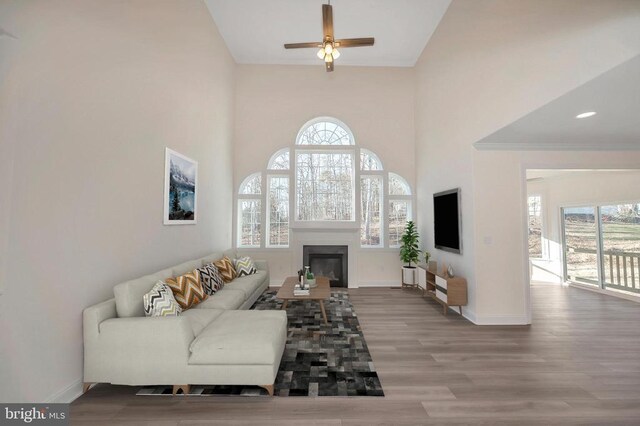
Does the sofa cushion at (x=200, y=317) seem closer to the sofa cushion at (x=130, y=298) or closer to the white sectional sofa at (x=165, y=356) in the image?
the white sectional sofa at (x=165, y=356)

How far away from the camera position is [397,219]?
6555mm

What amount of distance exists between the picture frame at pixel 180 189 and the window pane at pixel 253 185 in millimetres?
2133

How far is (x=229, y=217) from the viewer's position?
6.18 m

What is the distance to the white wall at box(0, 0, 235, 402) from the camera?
1.82 meters

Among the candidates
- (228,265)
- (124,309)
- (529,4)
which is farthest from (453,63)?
(124,309)

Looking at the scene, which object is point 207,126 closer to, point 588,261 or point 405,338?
point 405,338

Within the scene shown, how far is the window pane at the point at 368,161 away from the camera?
655 cm

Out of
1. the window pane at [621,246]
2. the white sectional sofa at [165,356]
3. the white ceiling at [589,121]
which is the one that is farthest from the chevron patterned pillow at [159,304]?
the window pane at [621,246]

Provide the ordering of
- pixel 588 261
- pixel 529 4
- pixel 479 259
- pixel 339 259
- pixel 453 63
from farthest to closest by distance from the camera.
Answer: pixel 339 259 → pixel 588 261 → pixel 453 63 → pixel 479 259 → pixel 529 4

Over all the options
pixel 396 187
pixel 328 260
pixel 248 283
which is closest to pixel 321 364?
pixel 248 283

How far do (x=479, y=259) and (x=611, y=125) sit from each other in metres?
2.19

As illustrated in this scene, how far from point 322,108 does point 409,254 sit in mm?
4042

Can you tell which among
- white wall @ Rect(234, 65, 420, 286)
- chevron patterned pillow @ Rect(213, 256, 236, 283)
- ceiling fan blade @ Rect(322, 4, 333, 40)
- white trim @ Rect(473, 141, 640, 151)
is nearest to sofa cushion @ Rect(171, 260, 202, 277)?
chevron patterned pillow @ Rect(213, 256, 236, 283)

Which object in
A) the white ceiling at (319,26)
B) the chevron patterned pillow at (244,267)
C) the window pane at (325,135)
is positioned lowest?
the chevron patterned pillow at (244,267)
